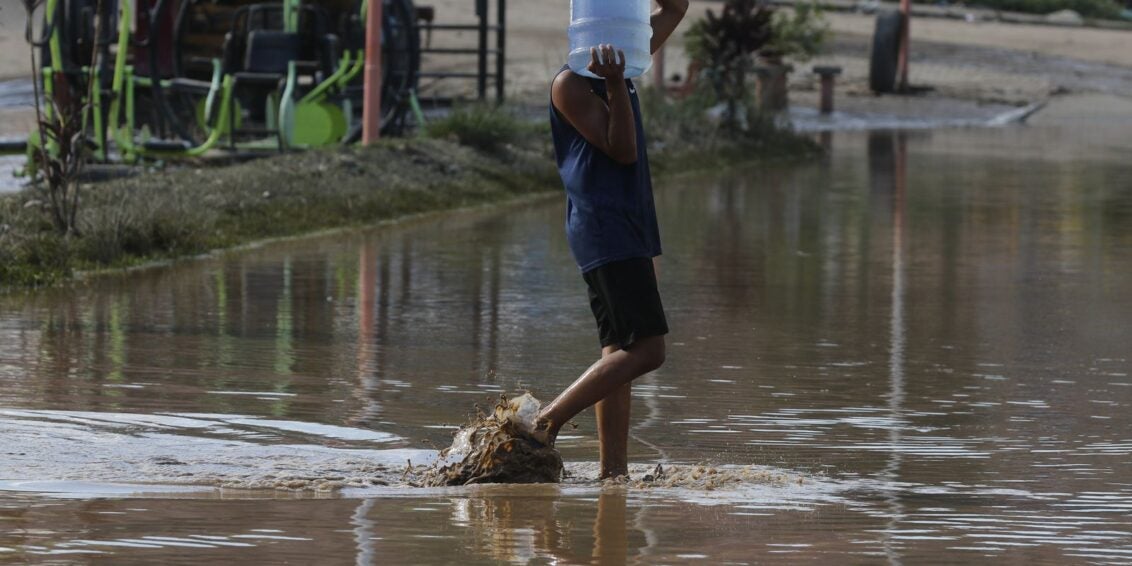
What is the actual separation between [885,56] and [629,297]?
32654mm

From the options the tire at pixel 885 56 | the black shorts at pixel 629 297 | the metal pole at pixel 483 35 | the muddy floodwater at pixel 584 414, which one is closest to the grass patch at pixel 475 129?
the metal pole at pixel 483 35

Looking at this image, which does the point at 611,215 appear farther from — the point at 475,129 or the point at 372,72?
the point at 475,129

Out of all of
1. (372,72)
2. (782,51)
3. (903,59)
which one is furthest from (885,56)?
(372,72)

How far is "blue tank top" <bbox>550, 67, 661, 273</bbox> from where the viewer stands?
6211mm

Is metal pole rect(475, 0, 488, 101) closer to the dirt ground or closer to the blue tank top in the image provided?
the dirt ground

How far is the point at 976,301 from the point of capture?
11391 mm

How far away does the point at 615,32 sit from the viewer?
623 centimetres

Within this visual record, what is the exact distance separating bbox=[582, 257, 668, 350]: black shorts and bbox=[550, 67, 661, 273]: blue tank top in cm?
3

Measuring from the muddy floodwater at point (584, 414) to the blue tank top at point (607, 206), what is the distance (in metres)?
0.74

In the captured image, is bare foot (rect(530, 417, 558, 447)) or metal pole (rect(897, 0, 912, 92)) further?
metal pole (rect(897, 0, 912, 92))

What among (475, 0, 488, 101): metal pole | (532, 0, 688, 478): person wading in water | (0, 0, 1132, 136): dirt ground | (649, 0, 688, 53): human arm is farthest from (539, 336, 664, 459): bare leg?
(0, 0, 1132, 136): dirt ground

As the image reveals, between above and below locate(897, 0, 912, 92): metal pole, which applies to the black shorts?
above

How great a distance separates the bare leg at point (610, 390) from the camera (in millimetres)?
6289

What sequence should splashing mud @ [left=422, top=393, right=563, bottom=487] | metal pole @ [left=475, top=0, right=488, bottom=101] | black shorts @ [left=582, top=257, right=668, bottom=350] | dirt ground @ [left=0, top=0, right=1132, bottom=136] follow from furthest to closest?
dirt ground @ [left=0, top=0, right=1132, bottom=136] < metal pole @ [left=475, top=0, right=488, bottom=101] < splashing mud @ [left=422, top=393, right=563, bottom=487] < black shorts @ [left=582, top=257, right=668, bottom=350]
